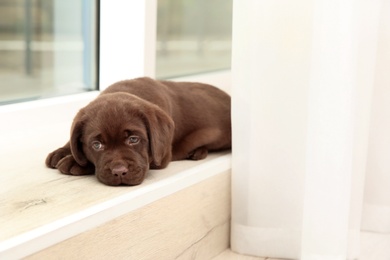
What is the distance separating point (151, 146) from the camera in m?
1.37

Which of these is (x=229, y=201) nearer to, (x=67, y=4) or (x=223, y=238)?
(x=223, y=238)

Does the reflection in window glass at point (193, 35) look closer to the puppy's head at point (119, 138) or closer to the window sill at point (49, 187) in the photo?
the window sill at point (49, 187)

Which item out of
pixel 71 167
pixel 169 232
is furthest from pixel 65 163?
pixel 169 232

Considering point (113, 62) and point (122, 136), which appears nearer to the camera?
point (122, 136)

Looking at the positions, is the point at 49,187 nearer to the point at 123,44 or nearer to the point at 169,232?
the point at 169,232

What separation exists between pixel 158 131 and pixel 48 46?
853 millimetres

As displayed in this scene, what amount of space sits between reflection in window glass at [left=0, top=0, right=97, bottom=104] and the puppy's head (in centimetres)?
58

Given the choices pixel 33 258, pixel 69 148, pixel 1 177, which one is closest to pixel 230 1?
pixel 69 148

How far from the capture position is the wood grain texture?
3.77 feet

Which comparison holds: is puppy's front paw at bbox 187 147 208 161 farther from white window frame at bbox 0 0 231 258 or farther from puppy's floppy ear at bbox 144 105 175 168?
puppy's floppy ear at bbox 144 105 175 168

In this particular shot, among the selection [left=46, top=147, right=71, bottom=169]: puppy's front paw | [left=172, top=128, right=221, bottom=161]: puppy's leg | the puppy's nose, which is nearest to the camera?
the puppy's nose

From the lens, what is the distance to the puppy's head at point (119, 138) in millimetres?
1316

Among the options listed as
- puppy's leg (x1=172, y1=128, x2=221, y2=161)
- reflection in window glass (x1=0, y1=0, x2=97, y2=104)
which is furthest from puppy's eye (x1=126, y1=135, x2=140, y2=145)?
reflection in window glass (x1=0, y1=0, x2=97, y2=104)

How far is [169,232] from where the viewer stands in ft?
4.55
